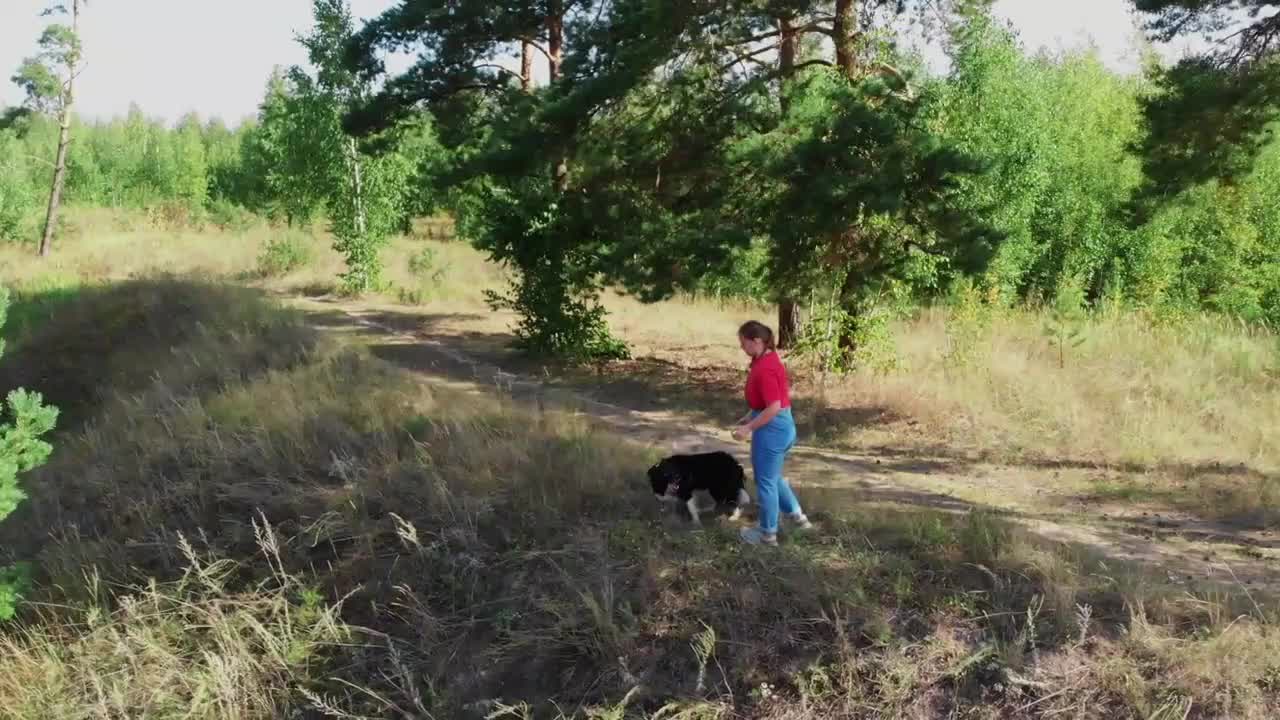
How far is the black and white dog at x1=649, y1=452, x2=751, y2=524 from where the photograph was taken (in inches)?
258

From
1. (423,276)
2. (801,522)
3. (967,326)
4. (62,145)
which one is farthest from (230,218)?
(801,522)

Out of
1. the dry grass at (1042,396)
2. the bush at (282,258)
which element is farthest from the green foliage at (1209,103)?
the bush at (282,258)

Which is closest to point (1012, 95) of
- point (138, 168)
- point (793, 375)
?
point (793, 375)

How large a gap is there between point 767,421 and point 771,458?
1.06ft

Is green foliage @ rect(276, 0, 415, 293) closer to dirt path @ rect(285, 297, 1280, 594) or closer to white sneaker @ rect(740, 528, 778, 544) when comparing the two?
dirt path @ rect(285, 297, 1280, 594)

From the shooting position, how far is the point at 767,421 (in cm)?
566

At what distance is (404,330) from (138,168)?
47.9 metres

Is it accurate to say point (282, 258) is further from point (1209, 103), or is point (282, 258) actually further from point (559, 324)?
point (1209, 103)

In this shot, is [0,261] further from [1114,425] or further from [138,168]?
[138,168]

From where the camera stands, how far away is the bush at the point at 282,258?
1023 inches

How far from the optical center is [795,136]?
10570 millimetres

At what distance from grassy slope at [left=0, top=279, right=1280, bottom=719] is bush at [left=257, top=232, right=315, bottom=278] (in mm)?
17084

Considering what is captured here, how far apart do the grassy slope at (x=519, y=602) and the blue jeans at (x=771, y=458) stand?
0.26 metres

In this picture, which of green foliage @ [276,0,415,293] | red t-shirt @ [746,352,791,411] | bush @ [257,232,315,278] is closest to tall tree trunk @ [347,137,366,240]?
green foliage @ [276,0,415,293]
